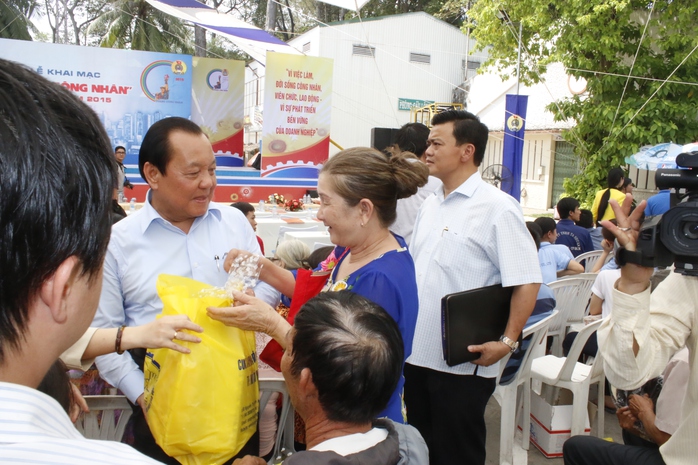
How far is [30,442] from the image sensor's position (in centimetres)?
53

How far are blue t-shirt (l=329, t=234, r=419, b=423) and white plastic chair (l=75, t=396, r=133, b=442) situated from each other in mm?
974

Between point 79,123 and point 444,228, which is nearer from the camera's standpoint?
point 79,123

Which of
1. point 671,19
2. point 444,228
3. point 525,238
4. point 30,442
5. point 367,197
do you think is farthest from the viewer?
point 671,19

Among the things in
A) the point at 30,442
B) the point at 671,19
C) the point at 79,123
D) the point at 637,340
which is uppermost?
the point at 671,19

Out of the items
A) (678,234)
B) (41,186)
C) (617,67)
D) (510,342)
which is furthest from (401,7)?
(41,186)

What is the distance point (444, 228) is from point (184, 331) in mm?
1417

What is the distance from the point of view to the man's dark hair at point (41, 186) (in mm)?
541

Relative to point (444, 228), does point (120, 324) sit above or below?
below

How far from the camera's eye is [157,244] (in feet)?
6.33

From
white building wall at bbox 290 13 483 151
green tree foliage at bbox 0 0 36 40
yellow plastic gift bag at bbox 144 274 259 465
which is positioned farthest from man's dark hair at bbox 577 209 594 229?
green tree foliage at bbox 0 0 36 40

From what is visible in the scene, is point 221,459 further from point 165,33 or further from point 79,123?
point 165,33

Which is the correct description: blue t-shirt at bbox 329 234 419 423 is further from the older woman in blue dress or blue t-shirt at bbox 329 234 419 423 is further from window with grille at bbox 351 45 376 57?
window with grille at bbox 351 45 376 57

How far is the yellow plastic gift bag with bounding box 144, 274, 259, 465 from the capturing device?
1.49 meters

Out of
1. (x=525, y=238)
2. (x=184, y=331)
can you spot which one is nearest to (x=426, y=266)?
(x=525, y=238)
